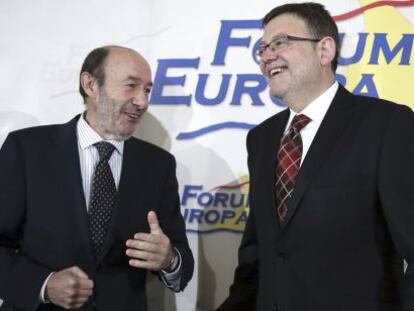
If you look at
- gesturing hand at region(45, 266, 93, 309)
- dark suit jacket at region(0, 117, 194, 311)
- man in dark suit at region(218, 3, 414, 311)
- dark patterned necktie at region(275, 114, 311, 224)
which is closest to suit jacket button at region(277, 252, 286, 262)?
man in dark suit at region(218, 3, 414, 311)

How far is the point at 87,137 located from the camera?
7.04 feet

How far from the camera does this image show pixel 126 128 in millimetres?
2195

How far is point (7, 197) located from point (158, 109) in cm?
101

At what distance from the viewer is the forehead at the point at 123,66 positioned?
221 centimetres

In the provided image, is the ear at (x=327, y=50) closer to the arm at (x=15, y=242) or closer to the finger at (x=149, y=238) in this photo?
the finger at (x=149, y=238)

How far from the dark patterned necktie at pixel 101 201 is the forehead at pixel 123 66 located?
0.37 metres

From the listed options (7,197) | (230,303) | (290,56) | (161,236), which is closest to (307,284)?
(230,303)

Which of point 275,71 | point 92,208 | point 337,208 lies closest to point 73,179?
point 92,208

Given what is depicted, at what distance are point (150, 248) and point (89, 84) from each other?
35.2 inches

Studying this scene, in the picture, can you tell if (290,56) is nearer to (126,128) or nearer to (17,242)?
(126,128)

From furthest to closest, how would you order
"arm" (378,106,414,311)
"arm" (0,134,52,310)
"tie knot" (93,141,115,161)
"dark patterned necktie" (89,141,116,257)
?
1. "tie knot" (93,141,115,161)
2. "dark patterned necktie" (89,141,116,257)
3. "arm" (0,134,52,310)
4. "arm" (378,106,414,311)

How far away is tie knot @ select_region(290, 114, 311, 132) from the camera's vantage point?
1.83m

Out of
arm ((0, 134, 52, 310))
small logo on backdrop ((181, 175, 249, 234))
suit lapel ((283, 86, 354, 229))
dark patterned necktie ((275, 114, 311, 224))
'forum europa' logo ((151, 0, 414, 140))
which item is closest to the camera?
suit lapel ((283, 86, 354, 229))

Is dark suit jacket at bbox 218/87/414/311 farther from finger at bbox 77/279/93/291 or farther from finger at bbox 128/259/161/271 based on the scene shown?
finger at bbox 77/279/93/291
